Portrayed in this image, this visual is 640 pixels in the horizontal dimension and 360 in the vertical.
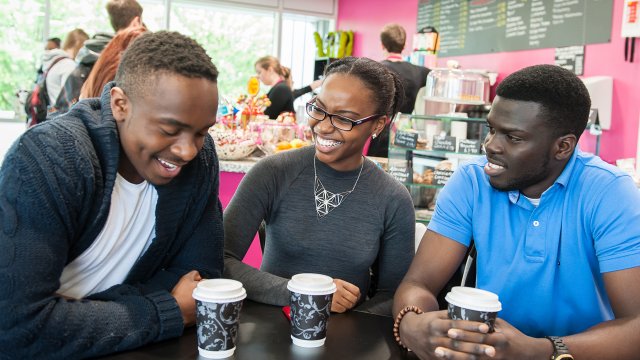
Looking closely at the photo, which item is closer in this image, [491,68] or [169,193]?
[169,193]

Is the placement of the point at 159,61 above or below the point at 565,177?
above

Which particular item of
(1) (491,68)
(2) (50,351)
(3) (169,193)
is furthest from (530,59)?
(2) (50,351)

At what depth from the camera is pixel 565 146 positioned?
65.2 inches

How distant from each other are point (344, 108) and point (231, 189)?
1.58 metres

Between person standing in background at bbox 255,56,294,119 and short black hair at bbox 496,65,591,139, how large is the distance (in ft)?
16.1

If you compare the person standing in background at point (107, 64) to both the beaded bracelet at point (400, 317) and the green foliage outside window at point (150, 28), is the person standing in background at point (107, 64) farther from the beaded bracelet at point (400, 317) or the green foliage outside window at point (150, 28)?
the green foliage outside window at point (150, 28)

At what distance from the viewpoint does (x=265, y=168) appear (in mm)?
1928

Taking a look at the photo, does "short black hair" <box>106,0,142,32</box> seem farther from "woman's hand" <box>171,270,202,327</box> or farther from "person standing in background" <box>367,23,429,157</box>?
"woman's hand" <box>171,270,202,327</box>

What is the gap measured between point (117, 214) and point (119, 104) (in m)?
0.25

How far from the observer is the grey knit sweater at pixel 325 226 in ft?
6.16

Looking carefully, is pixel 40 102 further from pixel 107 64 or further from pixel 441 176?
pixel 441 176

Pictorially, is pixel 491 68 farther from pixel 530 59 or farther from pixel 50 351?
pixel 50 351

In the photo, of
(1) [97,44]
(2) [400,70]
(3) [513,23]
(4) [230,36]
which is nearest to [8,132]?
(4) [230,36]

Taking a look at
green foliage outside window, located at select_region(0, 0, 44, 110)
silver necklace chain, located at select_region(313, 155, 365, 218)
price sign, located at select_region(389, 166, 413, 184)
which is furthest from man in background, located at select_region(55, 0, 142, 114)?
green foliage outside window, located at select_region(0, 0, 44, 110)
